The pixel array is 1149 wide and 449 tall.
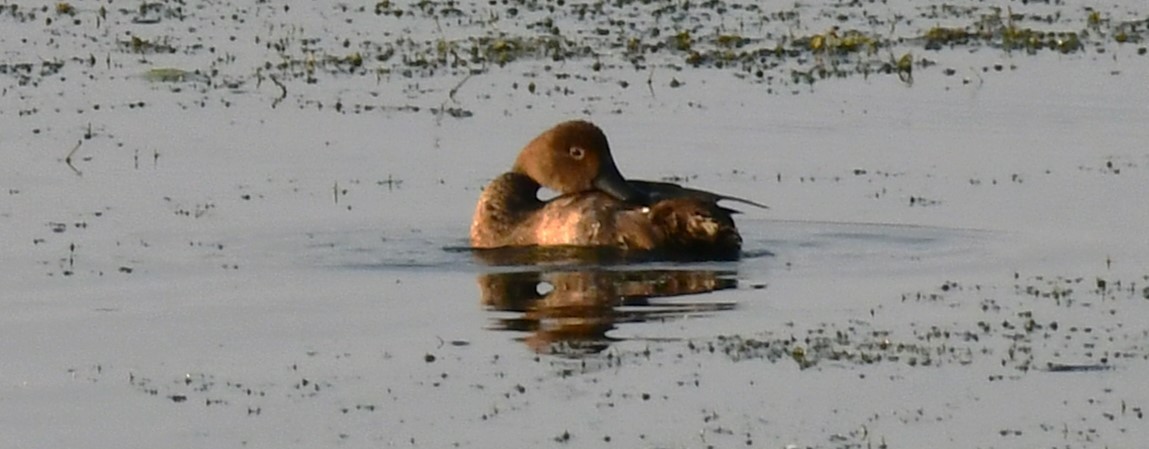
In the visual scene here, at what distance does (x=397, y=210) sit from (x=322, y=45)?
19.5 ft

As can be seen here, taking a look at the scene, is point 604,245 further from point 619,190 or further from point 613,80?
point 613,80

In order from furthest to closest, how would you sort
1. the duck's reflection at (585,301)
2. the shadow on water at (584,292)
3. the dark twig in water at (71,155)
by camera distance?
the dark twig in water at (71,155) → the shadow on water at (584,292) → the duck's reflection at (585,301)

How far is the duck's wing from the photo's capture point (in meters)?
15.4

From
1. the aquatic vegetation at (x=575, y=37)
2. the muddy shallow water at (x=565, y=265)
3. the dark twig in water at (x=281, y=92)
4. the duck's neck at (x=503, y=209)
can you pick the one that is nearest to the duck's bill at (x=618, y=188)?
the duck's neck at (x=503, y=209)

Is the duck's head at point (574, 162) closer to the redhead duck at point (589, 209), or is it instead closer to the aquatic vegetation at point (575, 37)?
the redhead duck at point (589, 209)

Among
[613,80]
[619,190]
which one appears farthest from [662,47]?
[619,190]

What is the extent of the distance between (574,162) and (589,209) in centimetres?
49

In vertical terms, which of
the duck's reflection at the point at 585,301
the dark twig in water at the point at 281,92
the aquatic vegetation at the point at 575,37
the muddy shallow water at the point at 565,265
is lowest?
the duck's reflection at the point at 585,301

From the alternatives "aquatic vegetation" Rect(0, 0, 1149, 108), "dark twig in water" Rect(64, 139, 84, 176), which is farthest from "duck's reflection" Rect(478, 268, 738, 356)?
"aquatic vegetation" Rect(0, 0, 1149, 108)

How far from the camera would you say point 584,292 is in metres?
14.4

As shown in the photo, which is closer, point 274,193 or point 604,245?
point 604,245

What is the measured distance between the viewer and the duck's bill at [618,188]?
15719mm

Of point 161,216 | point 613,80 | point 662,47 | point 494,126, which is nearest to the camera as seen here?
point 161,216

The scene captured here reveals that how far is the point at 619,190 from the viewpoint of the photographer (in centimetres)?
1583
